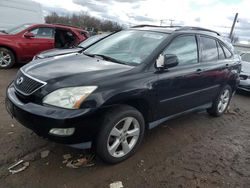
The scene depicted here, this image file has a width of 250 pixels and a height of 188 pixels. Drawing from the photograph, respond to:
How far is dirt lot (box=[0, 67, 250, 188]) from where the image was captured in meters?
2.73

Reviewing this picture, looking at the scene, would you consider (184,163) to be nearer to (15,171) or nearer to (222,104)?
(15,171)

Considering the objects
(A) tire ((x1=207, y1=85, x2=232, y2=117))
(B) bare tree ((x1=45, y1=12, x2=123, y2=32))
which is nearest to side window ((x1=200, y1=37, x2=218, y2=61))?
(A) tire ((x1=207, y1=85, x2=232, y2=117))

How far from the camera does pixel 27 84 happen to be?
2852 mm

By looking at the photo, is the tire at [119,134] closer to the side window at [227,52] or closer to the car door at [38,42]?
the side window at [227,52]

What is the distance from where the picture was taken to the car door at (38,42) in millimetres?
8133

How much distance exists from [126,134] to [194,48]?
77.1 inches

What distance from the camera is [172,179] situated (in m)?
2.87

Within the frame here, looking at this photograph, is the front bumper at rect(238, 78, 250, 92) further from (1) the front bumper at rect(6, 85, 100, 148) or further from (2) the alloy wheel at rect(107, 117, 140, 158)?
(1) the front bumper at rect(6, 85, 100, 148)

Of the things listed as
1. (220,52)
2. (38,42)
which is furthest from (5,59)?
(220,52)

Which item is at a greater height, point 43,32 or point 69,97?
point 69,97

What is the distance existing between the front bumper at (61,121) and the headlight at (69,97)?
58 millimetres

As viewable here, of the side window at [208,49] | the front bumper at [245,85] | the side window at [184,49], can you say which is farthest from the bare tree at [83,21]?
the side window at [184,49]

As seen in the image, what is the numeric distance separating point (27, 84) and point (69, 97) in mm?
653

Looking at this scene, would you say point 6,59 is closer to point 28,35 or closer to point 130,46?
point 28,35
